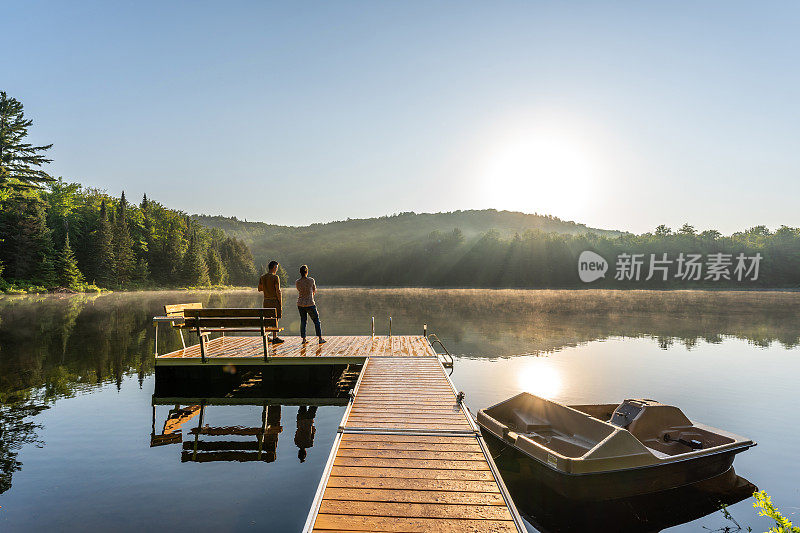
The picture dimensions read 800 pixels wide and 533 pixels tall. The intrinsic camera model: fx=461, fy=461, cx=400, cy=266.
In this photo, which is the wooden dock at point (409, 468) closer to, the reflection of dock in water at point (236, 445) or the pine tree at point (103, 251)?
the reflection of dock in water at point (236, 445)

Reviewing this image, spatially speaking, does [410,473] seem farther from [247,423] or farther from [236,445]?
[247,423]

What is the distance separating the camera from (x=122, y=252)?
290ft

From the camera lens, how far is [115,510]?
7.41 meters

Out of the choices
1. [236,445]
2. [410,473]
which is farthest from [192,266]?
[410,473]

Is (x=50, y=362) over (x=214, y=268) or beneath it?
beneath

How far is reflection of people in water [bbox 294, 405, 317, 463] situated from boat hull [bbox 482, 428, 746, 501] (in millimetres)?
4287

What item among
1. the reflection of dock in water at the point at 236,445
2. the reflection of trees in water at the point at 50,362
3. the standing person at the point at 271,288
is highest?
the standing person at the point at 271,288

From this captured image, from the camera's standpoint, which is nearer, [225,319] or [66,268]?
[225,319]

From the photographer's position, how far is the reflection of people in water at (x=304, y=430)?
34.3ft

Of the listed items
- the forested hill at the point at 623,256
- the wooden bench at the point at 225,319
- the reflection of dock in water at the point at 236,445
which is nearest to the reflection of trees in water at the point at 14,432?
the reflection of dock in water at the point at 236,445

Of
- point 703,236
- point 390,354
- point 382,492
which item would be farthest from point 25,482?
point 703,236

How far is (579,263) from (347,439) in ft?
495

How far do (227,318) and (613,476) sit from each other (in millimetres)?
10686

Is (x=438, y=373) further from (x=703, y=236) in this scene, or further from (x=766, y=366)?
(x=703, y=236)
